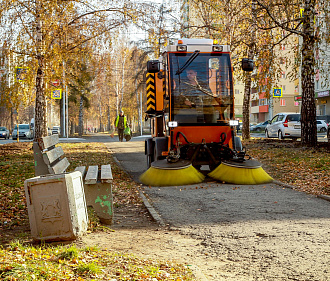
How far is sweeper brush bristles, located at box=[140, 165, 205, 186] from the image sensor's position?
32.9 ft

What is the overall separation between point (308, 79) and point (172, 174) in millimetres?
8530

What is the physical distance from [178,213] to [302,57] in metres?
11.0

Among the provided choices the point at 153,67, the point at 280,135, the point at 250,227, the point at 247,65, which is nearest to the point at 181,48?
the point at 153,67

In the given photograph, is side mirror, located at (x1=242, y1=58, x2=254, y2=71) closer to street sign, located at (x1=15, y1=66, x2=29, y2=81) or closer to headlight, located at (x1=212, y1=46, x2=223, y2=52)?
headlight, located at (x1=212, y1=46, x2=223, y2=52)

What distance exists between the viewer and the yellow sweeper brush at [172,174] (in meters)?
10.0

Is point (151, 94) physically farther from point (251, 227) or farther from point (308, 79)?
point (251, 227)

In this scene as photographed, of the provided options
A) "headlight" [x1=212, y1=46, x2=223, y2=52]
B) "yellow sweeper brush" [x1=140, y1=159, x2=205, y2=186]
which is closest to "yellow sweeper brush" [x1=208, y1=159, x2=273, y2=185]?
"yellow sweeper brush" [x1=140, y1=159, x2=205, y2=186]

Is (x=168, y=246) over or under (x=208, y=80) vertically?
under

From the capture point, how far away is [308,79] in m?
16.6

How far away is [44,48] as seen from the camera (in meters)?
17.0

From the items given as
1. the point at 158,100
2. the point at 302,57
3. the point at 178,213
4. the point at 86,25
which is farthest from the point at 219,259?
the point at 86,25

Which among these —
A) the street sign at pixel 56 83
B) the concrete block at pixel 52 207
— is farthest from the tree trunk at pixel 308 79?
the concrete block at pixel 52 207

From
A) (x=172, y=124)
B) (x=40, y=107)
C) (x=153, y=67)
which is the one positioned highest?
(x=153, y=67)

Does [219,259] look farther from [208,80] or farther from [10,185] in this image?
[208,80]
